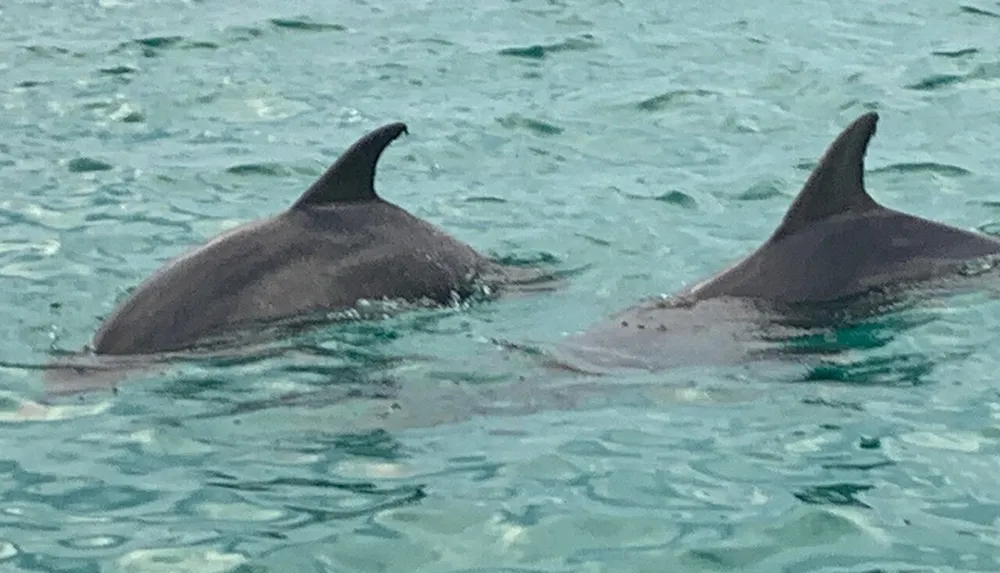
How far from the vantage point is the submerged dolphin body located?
923 centimetres

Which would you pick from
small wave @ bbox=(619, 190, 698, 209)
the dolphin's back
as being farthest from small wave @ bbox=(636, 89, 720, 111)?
the dolphin's back

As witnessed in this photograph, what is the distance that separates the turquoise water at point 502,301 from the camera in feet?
23.7

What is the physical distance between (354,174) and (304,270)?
57 cm

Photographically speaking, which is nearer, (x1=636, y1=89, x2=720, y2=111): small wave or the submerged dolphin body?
the submerged dolphin body

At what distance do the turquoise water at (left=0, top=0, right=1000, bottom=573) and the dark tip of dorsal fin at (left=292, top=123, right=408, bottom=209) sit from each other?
0.73m

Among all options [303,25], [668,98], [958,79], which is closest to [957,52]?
[958,79]

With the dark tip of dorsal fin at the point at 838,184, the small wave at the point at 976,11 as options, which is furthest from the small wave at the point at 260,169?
the small wave at the point at 976,11

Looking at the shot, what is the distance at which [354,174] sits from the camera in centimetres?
983

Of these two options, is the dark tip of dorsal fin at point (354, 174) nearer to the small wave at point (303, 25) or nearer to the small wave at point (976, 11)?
the small wave at point (303, 25)

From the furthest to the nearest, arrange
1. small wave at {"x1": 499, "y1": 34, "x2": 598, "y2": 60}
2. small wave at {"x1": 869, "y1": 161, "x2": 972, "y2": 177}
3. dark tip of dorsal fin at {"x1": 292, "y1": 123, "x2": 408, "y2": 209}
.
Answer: small wave at {"x1": 499, "y1": 34, "x2": 598, "y2": 60}, small wave at {"x1": 869, "y1": 161, "x2": 972, "y2": 177}, dark tip of dorsal fin at {"x1": 292, "y1": 123, "x2": 408, "y2": 209}

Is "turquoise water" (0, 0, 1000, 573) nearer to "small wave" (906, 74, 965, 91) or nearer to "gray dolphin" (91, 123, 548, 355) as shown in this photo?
"small wave" (906, 74, 965, 91)

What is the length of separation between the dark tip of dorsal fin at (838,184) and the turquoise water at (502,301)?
67 centimetres

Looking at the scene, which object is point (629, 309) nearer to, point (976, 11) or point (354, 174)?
point (354, 174)

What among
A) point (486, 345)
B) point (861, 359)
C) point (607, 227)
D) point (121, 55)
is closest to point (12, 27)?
point (121, 55)
